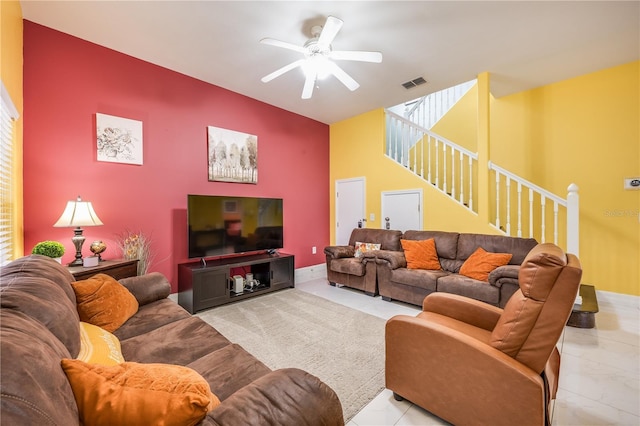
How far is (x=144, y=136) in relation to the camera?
3160mm

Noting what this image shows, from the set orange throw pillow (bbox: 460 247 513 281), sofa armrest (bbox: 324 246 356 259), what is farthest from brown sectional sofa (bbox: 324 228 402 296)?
orange throw pillow (bbox: 460 247 513 281)

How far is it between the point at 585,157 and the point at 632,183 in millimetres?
562

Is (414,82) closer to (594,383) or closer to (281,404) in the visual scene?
(594,383)

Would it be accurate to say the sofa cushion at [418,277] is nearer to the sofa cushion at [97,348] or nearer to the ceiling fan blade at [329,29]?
the ceiling fan blade at [329,29]

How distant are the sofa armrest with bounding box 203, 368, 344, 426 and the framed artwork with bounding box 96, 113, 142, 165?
10.3 ft

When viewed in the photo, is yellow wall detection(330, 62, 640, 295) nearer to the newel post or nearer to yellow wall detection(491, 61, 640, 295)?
yellow wall detection(491, 61, 640, 295)

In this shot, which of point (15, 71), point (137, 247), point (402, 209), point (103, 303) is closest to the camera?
point (103, 303)

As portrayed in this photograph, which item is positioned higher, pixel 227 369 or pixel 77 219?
pixel 77 219

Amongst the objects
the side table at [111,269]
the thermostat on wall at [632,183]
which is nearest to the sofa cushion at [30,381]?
the side table at [111,269]

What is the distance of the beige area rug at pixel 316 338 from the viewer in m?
1.90

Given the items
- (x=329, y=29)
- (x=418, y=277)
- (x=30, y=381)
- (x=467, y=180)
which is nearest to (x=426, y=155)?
(x=467, y=180)

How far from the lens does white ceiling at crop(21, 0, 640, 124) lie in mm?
2355

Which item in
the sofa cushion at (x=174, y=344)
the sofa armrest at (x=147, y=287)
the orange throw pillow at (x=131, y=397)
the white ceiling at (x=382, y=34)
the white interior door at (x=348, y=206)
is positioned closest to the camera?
the orange throw pillow at (x=131, y=397)

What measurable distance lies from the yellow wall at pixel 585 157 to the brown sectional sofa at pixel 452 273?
350 mm
